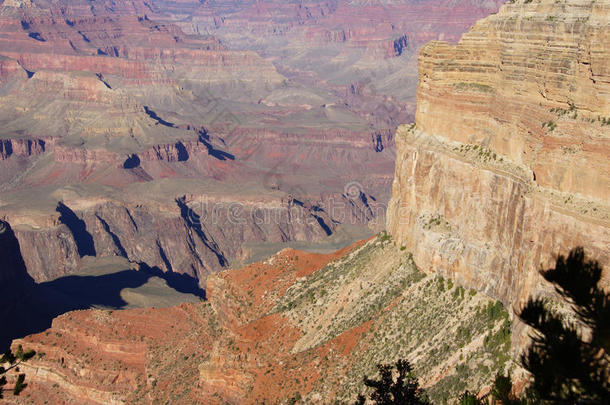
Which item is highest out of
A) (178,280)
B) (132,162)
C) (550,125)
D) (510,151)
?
(550,125)

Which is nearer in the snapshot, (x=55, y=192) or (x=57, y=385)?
(x=57, y=385)

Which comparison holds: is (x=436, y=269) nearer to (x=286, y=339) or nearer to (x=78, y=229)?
(x=286, y=339)

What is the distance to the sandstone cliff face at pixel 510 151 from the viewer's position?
24750mm

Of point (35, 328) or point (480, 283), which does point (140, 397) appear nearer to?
point (480, 283)

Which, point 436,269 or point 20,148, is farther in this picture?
point 20,148

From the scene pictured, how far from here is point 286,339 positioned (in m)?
40.2

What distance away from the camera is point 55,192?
146m

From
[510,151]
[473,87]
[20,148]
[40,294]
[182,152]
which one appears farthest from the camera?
[182,152]

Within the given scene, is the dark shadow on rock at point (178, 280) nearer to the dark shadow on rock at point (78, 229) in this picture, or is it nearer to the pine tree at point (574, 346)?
the dark shadow on rock at point (78, 229)

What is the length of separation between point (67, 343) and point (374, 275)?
2494 centimetres

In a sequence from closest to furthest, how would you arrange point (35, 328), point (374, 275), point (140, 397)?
point (374, 275)
point (140, 397)
point (35, 328)

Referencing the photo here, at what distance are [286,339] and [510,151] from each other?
17.2 meters

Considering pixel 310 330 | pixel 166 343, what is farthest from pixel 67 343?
pixel 310 330

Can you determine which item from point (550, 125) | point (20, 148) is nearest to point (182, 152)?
point (20, 148)
